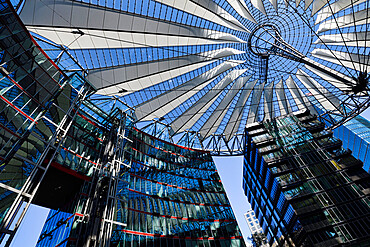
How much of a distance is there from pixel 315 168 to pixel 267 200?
1113 centimetres

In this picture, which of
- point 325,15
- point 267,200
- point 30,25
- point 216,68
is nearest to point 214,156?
point 267,200

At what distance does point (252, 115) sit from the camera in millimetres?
36688

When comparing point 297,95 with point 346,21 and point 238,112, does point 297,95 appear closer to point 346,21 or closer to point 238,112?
point 238,112

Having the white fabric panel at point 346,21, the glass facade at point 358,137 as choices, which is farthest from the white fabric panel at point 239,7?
the glass facade at point 358,137

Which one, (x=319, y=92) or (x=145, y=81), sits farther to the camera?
(x=319, y=92)

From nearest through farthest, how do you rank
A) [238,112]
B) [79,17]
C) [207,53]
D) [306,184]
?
[79,17], [207,53], [306,184], [238,112]

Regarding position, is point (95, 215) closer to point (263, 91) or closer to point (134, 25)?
point (134, 25)

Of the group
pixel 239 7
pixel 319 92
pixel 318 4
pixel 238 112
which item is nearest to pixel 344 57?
pixel 319 92

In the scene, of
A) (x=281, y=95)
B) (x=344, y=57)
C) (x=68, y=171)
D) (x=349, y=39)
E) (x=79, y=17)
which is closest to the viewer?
(x=79, y=17)

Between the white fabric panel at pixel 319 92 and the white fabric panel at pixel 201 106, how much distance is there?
9203 mm

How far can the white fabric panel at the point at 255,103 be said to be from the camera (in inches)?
1255

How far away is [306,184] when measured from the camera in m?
30.3

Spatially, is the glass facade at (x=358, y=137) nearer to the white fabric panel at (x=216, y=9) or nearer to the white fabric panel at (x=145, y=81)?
the white fabric panel at (x=216, y=9)

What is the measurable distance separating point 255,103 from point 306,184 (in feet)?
45.3
